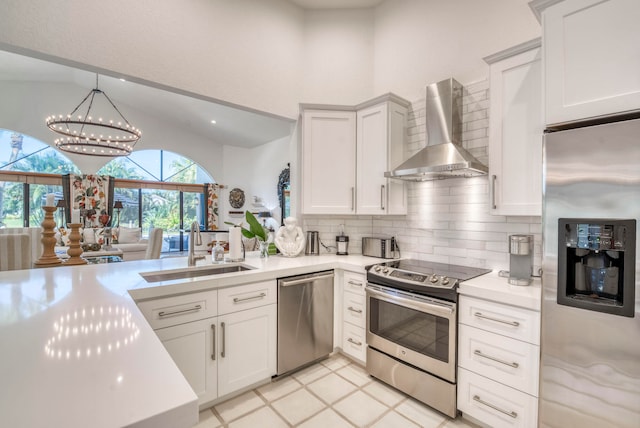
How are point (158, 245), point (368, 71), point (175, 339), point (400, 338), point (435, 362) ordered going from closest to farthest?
point (175, 339) < point (435, 362) < point (400, 338) < point (368, 71) < point (158, 245)

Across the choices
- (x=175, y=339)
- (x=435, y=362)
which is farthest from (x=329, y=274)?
(x=175, y=339)

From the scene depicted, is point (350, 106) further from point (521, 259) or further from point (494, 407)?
point (494, 407)

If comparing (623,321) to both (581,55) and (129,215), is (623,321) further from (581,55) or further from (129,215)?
(129,215)

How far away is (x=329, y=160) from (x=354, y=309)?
142 centimetres

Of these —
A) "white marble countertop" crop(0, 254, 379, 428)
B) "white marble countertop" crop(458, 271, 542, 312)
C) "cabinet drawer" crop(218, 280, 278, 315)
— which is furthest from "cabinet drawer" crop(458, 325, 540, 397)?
"white marble countertop" crop(0, 254, 379, 428)

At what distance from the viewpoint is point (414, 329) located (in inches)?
82.8

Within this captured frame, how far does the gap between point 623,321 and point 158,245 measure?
5.31 m

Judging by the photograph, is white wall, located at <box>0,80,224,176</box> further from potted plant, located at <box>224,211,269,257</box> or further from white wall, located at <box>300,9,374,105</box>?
potted plant, located at <box>224,211,269,257</box>

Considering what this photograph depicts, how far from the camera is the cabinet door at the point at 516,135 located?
188 centimetres

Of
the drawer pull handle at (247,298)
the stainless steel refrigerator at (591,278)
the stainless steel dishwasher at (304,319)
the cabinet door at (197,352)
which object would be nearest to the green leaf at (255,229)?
the stainless steel dishwasher at (304,319)

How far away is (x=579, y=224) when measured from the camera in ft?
4.52

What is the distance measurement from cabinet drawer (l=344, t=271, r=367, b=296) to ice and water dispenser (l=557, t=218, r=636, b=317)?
135 cm

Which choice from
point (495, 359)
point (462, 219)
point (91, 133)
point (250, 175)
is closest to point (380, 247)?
point (462, 219)

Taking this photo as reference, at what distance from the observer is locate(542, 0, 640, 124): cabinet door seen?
4.36 feet
